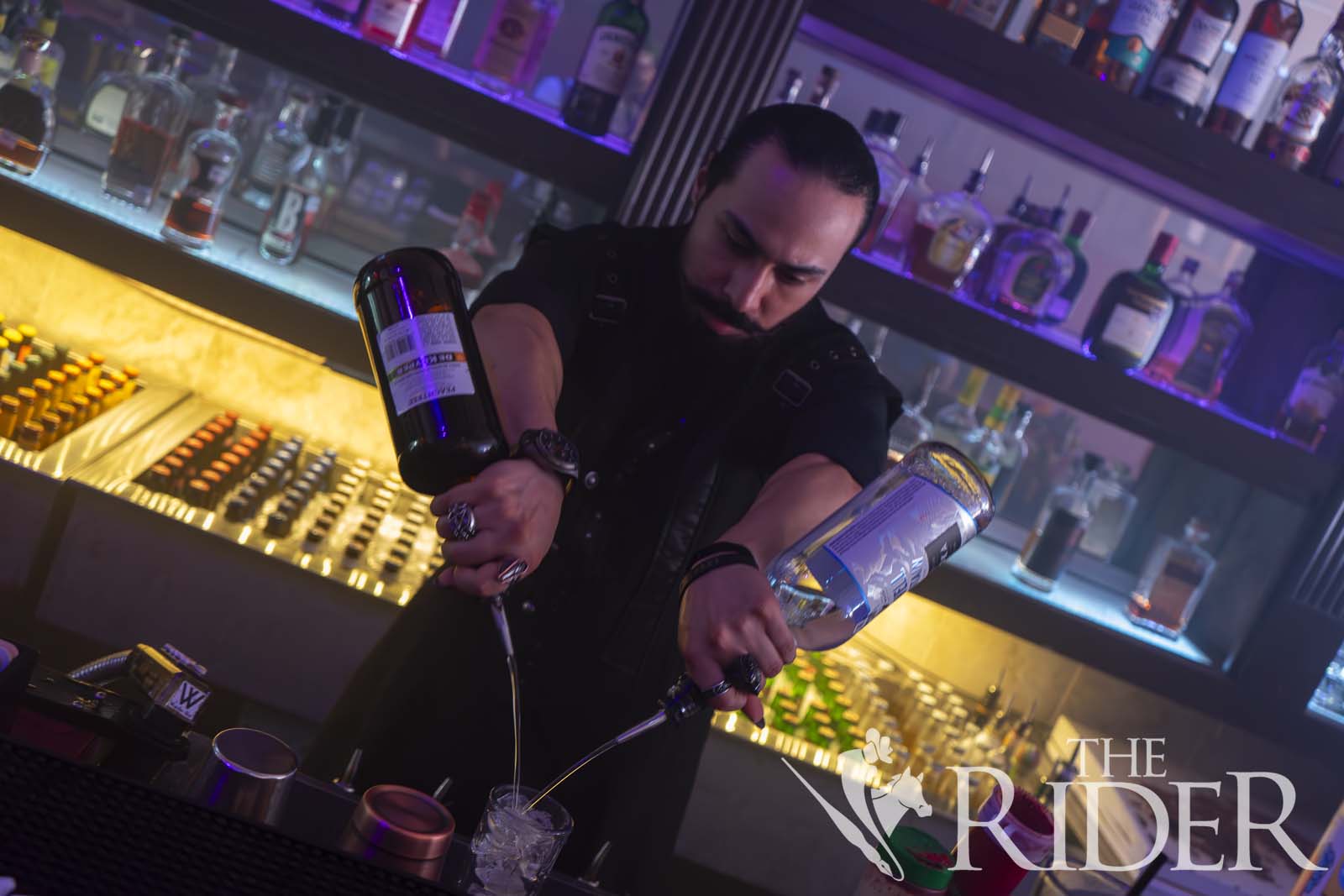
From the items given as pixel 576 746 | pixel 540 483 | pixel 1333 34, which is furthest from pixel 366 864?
pixel 1333 34

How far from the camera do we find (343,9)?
1941 mm

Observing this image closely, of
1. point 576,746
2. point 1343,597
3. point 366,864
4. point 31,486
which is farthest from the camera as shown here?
point 1343,597

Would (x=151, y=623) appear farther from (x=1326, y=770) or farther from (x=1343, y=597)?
(x=1326, y=770)

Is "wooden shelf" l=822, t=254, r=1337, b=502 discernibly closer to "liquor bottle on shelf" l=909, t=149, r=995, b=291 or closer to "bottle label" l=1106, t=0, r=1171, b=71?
"liquor bottle on shelf" l=909, t=149, r=995, b=291

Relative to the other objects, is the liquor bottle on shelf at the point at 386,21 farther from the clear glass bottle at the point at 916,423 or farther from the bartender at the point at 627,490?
the clear glass bottle at the point at 916,423

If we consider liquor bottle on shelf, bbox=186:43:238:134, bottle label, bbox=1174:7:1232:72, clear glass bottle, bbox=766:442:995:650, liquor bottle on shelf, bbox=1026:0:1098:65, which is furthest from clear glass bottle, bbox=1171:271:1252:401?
liquor bottle on shelf, bbox=186:43:238:134

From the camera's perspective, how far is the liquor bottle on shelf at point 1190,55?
78.2 inches

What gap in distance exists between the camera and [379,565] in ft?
6.77

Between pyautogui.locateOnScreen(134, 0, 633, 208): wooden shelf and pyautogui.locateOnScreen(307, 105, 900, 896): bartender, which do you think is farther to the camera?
pyautogui.locateOnScreen(134, 0, 633, 208): wooden shelf

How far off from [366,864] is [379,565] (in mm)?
1321

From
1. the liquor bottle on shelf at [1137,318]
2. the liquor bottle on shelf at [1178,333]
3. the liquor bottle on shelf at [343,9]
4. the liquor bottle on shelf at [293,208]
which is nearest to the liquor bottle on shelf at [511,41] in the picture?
the liquor bottle on shelf at [343,9]

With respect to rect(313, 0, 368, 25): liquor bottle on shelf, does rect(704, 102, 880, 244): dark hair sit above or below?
above

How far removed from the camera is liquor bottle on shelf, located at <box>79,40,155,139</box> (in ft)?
7.08

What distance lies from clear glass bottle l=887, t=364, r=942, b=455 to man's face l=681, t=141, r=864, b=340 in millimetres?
948
